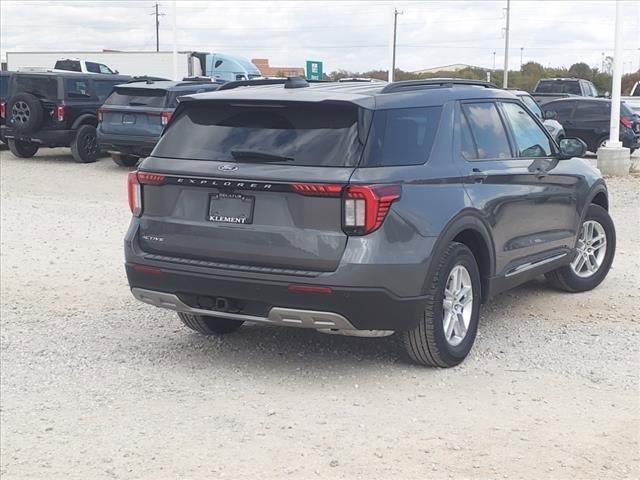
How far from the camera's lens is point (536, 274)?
680 cm

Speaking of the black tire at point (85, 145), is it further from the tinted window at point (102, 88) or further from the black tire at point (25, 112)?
the black tire at point (25, 112)

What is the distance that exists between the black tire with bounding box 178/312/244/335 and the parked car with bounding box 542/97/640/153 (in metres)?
16.6

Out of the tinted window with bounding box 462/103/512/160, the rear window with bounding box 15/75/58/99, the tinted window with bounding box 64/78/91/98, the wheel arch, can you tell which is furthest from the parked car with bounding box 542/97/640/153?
the wheel arch

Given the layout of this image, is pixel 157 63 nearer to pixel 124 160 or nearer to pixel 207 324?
pixel 124 160

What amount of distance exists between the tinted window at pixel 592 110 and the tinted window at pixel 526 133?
1565cm

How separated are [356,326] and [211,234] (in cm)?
101

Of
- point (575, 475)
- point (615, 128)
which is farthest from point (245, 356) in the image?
point (615, 128)

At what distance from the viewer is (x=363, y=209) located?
5012 mm

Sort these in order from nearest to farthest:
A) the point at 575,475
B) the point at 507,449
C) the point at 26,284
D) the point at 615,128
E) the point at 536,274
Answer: the point at 575,475 → the point at 507,449 → the point at 536,274 → the point at 26,284 → the point at 615,128

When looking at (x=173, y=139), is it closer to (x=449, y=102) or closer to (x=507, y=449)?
(x=449, y=102)

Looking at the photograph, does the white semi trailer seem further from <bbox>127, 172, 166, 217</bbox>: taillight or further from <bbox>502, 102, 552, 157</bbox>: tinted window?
<bbox>127, 172, 166, 217</bbox>: taillight

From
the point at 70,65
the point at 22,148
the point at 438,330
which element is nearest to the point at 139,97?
the point at 22,148

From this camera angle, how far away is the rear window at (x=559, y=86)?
97.1 feet

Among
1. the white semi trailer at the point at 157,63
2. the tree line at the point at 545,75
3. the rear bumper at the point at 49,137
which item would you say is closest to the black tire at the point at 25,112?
the rear bumper at the point at 49,137
